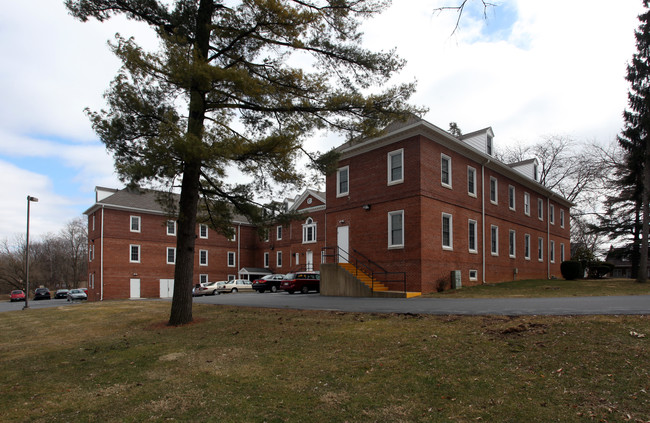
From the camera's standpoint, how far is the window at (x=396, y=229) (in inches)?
812

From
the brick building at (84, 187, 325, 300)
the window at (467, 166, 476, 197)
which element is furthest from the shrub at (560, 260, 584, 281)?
the brick building at (84, 187, 325, 300)

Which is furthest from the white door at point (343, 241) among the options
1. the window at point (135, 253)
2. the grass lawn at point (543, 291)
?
the window at point (135, 253)

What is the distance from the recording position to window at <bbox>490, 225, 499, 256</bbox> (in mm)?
A: 25184

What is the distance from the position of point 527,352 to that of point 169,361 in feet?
20.1

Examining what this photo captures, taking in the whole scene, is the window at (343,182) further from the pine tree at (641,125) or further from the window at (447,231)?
the pine tree at (641,125)

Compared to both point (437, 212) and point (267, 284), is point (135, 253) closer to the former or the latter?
point (267, 284)

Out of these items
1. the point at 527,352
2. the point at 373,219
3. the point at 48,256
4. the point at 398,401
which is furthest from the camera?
the point at 48,256

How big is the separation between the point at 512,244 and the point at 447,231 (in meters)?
8.91

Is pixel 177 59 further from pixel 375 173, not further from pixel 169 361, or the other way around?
pixel 375 173

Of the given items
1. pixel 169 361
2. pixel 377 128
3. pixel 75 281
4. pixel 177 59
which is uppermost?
pixel 177 59

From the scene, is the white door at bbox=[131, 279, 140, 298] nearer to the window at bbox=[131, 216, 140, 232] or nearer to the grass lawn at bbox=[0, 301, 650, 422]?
the window at bbox=[131, 216, 140, 232]

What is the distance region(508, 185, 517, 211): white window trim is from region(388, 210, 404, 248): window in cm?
1103

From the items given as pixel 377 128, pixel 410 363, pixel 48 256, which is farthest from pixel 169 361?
pixel 48 256

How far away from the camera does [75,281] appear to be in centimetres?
7581
